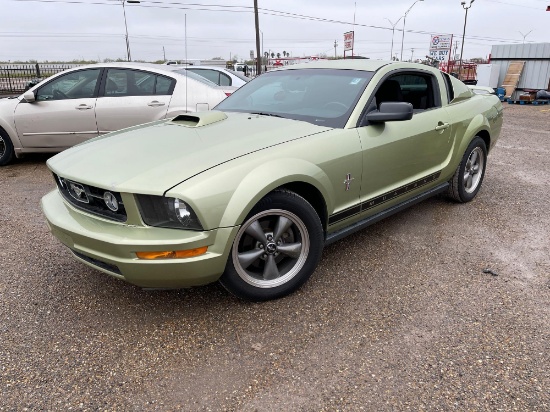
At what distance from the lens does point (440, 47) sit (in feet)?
82.0

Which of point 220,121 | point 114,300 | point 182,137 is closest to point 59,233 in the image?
point 114,300

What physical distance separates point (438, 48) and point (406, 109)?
81.6ft

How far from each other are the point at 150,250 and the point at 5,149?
17.7ft

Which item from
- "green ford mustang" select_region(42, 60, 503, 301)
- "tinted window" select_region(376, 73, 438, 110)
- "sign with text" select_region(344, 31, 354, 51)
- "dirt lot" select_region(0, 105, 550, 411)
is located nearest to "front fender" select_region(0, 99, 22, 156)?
"dirt lot" select_region(0, 105, 550, 411)

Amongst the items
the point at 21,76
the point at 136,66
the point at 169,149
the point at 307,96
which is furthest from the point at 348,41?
the point at 169,149

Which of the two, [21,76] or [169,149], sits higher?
[169,149]

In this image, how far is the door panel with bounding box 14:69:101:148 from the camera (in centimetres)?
621

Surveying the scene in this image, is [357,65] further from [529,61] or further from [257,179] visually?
[529,61]

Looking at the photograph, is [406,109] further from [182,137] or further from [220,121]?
[182,137]

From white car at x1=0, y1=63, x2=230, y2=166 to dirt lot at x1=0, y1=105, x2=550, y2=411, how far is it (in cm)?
271

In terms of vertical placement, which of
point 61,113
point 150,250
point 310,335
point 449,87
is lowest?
point 310,335

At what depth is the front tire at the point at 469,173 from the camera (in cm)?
455

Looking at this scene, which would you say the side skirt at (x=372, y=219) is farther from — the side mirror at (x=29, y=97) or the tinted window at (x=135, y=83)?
the side mirror at (x=29, y=97)

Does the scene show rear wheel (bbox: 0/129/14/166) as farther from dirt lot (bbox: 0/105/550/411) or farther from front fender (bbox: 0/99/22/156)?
dirt lot (bbox: 0/105/550/411)
